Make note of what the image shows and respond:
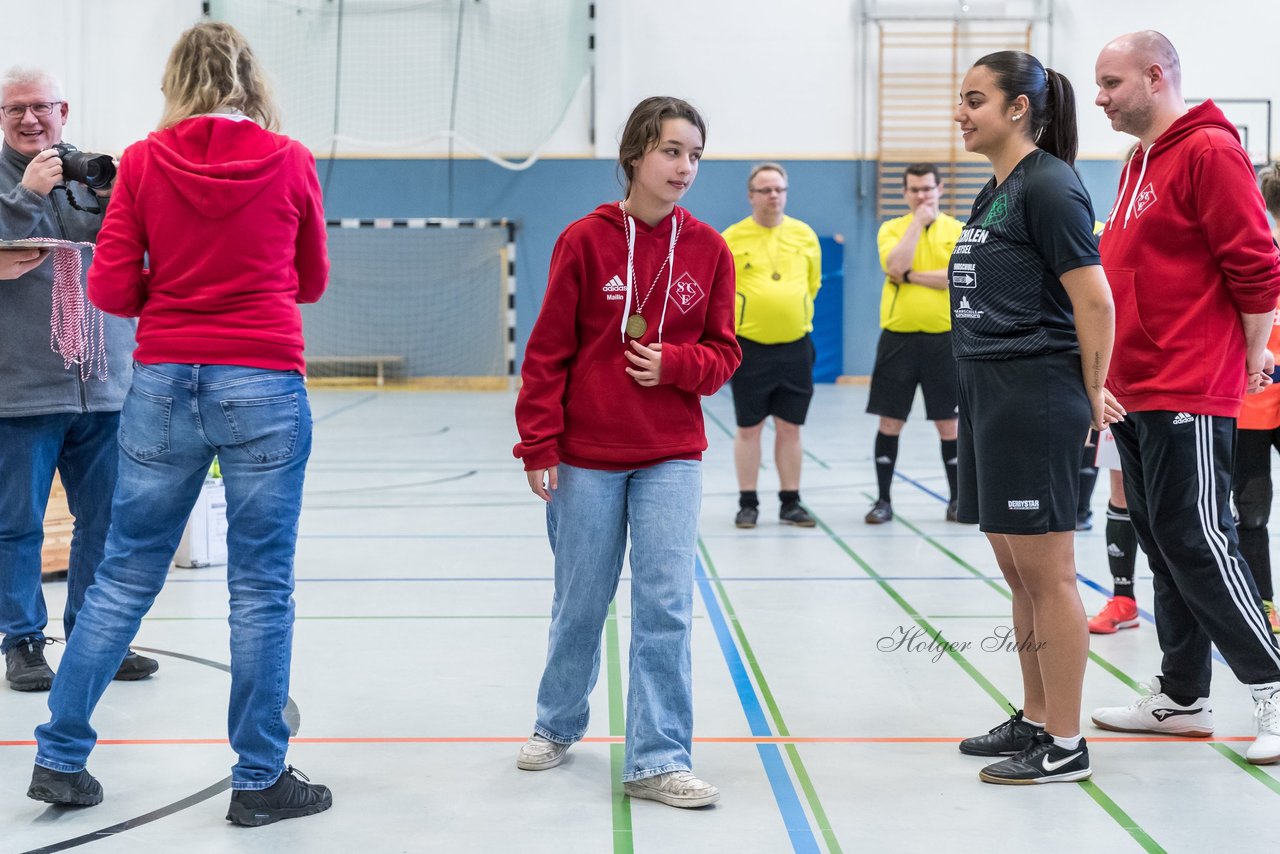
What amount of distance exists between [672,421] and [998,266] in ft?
2.41

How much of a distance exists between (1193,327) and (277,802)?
7.02ft

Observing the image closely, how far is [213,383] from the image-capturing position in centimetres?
235

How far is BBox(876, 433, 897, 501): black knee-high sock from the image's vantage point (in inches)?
239

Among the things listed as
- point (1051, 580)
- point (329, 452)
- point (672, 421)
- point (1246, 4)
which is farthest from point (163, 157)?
point (1246, 4)

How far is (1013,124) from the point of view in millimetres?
2623

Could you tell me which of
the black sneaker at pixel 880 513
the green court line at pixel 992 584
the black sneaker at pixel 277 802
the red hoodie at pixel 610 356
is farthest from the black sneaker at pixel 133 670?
the black sneaker at pixel 880 513

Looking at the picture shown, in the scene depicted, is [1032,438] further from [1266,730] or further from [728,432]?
[728,432]

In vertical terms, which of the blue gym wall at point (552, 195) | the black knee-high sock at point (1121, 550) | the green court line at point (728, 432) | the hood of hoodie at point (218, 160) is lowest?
the green court line at point (728, 432)

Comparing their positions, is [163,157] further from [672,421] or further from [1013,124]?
[1013,124]

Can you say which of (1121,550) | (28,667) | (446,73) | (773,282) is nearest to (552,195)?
(446,73)

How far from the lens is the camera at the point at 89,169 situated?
294cm

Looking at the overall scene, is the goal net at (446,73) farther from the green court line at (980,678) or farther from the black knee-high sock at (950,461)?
the green court line at (980,678)

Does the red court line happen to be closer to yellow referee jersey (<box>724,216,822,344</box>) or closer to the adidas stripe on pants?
the adidas stripe on pants

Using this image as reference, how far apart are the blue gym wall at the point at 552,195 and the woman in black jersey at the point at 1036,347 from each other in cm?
1112
